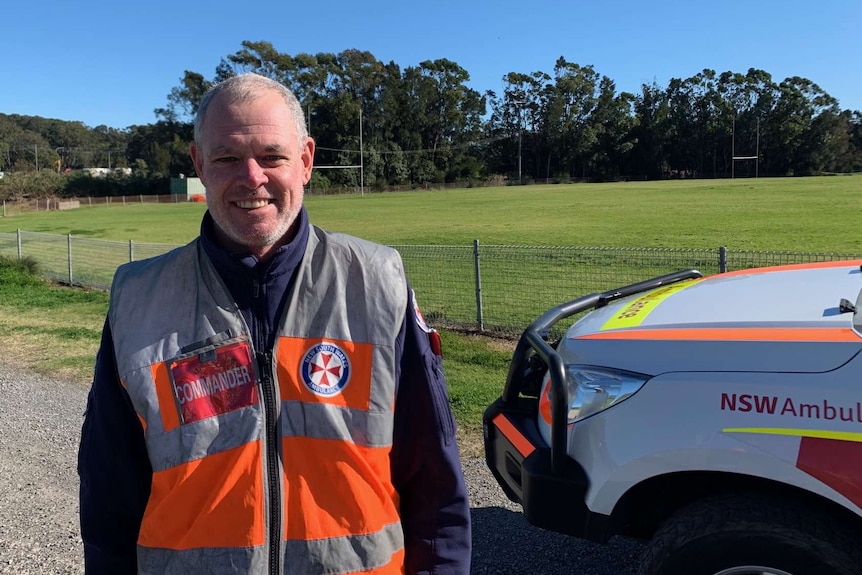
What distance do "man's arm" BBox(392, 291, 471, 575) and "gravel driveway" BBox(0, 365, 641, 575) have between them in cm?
164

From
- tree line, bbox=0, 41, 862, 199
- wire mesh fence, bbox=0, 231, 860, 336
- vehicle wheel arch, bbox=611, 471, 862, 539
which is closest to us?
vehicle wheel arch, bbox=611, 471, 862, 539

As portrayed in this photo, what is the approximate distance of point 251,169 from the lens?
1.66 m

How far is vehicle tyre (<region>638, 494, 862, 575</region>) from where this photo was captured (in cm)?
205

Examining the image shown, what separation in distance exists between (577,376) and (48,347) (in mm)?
7605

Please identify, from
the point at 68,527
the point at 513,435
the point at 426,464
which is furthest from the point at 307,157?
the point at 68,527

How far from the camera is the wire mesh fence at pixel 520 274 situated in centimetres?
862

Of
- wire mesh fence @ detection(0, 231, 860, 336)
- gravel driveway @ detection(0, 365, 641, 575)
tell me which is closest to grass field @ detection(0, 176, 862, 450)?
wire mesh fence @ detection(0, 231, 860, 336)

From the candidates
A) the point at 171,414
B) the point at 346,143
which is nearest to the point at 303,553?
the point at 171,414

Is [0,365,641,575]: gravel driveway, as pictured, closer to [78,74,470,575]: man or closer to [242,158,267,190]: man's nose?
[78,74,470,575]: man

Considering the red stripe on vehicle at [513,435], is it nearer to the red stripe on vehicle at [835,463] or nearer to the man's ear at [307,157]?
the red stripe on vehicle at [835,463]

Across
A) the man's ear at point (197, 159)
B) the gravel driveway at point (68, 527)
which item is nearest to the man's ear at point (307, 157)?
the man's ear at point (197, 159)

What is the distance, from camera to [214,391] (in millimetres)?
1608

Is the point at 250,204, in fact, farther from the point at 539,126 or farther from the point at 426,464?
the point at 539,126

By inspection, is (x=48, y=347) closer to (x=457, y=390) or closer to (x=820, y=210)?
(x=457, y=390)
